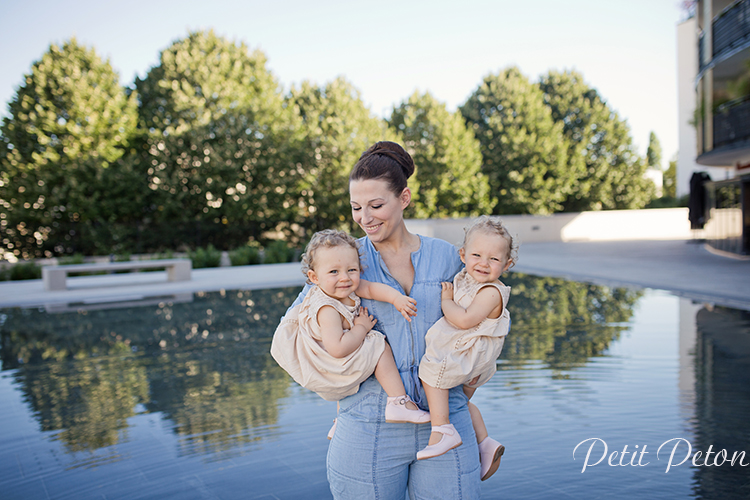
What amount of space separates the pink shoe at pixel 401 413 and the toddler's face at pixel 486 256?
0.50m

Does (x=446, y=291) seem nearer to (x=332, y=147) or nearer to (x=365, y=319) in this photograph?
(x=365, y=319)

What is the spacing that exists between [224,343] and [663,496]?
5.75 metres

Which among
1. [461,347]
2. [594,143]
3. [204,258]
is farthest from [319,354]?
A: [594,143]

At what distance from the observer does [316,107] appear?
89.6ft

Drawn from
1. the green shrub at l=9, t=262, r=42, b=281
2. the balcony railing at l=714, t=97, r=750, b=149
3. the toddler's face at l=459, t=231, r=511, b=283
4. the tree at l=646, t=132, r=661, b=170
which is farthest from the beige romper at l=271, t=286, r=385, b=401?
the tree at l=646, t=132, r=661, b=170

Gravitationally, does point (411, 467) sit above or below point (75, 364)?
above

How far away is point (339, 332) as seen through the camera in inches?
75.2

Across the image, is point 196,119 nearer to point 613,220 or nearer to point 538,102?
point 538,102

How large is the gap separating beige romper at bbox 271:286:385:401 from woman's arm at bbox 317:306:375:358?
0.05 feet

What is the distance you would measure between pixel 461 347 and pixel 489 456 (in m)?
0.50

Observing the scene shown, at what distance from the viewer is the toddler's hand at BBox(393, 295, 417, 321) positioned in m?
1.93

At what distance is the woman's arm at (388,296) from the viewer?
6.34 feet

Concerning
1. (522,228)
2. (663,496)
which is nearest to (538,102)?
(522,228)

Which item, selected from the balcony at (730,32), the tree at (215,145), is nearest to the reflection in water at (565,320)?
the balcony at (730,32)
